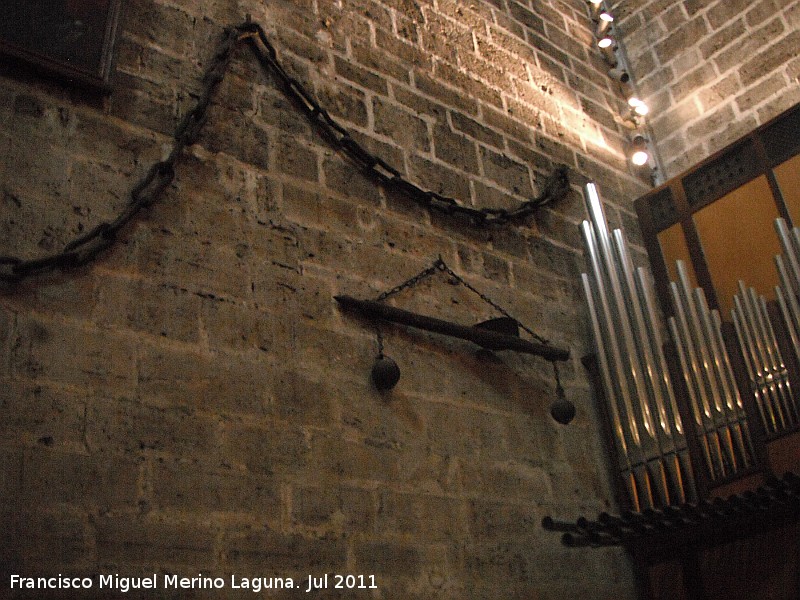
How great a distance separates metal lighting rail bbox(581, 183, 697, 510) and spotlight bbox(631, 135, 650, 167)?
1433 millimetres

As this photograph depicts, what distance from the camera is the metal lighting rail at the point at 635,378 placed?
4.16m

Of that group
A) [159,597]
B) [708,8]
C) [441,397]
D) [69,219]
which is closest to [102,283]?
[69,219]

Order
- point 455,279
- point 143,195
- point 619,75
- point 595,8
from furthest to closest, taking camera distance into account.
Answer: point 595,8, point 619,75, point 455,279, point 143,195

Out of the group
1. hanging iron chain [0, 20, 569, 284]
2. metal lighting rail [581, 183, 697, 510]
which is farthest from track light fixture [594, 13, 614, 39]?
metal lighting rail [581, 183, 697, 510]

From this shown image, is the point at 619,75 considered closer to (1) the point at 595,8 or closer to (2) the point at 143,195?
(1) the point at 595,8

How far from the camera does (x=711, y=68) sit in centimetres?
630

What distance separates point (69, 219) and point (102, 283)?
27 cm

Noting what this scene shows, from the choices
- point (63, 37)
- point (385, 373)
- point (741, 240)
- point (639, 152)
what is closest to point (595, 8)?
point (639, 152)

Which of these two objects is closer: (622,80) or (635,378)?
(635,378)

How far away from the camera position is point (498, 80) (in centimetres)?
545

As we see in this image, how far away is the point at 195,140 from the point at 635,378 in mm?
2295

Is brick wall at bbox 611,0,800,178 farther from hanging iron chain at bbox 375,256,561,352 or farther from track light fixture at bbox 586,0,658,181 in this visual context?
hanging iron chain at bbox 375,256,561,352

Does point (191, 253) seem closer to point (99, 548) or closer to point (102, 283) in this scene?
point (102, 283)

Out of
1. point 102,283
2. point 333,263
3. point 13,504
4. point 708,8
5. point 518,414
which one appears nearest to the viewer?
point 13,504
